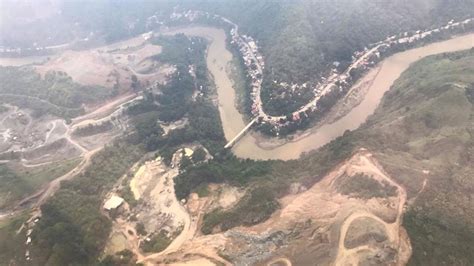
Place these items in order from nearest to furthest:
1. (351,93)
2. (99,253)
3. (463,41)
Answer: (99,253) → (351,93) → (463,41)

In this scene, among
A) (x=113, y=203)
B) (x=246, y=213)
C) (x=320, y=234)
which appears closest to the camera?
(x=320, y=234)

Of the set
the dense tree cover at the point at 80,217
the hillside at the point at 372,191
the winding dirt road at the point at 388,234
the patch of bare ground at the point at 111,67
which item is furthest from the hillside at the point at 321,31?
the winding dirt road at the point at 388,234

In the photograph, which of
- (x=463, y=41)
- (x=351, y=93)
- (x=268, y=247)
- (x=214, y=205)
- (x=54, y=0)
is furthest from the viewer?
(x=54, y=0)

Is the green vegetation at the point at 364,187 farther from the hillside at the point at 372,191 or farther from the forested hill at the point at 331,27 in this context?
the forested hill at the point at 331,27

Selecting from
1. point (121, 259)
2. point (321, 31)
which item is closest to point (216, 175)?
point (121, 259)

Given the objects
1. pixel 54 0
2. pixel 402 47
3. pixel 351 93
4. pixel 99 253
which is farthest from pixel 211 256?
pixel 54 0

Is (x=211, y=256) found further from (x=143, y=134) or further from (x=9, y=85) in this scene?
(x=9, y=85)

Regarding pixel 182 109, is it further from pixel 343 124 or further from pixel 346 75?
pixel 346 75
